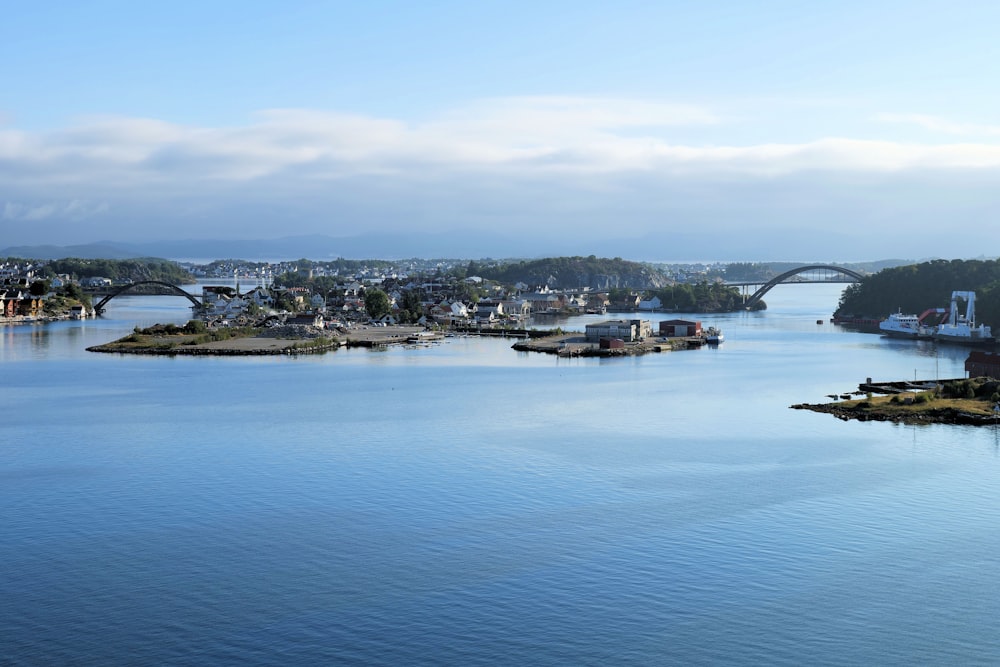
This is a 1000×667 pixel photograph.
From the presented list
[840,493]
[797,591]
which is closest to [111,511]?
[797,591]

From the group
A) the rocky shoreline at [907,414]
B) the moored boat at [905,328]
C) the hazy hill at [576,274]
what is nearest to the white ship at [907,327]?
the moored boat at [905,328]

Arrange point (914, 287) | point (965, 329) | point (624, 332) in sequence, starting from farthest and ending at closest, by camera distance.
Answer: point (914, 287)
point (965, 329)
point (624, 332)

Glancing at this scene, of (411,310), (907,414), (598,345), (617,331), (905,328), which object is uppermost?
(411,310)

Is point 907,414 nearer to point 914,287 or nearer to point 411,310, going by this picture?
point 411,310

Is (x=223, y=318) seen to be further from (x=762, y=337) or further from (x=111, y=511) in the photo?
(x=111, y=511)

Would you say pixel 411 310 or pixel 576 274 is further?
pixel 576 274

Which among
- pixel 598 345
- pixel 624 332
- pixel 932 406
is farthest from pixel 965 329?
pixel 932 406

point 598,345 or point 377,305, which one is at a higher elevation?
point 377,305
